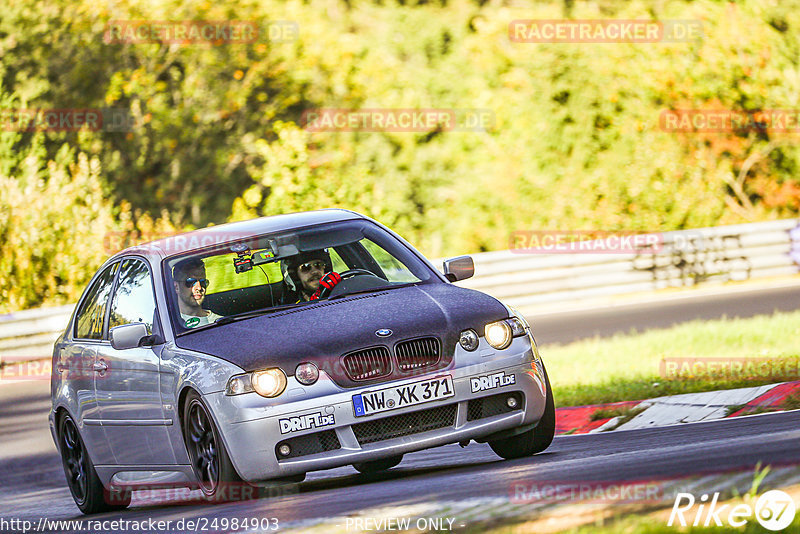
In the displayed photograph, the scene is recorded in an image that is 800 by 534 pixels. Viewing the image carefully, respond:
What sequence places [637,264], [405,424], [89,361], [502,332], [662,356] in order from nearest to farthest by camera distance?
[405,424]
[502,332]
[89,361]
[662,356]
[637,264]

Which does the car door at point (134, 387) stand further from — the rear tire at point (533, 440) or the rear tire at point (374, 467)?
the rear tire at point (533, 440)

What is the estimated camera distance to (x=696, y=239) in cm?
1886


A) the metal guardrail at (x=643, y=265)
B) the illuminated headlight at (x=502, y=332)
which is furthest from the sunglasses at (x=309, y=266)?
the metal guardrail at (x=643, y=265)

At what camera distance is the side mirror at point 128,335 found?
300 inches

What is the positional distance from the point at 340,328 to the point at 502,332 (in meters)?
0.93

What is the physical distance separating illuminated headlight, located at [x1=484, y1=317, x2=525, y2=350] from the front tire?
5.10ft

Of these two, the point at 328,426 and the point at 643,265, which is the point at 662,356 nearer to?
the point at 328,426

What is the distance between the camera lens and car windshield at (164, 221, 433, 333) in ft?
26.2

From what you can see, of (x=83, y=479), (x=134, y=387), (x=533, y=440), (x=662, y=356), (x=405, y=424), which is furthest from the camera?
(x=662, y=356)

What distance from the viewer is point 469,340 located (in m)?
7.20

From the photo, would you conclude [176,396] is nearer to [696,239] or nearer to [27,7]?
[696,239]

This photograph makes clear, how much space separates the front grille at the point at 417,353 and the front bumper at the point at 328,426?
0.26 ft

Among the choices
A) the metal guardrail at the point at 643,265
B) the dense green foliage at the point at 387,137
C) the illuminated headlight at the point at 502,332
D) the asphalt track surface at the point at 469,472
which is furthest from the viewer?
the dense green foliage at the point at 387,137

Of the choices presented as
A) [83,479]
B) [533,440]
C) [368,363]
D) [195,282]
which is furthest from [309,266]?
[83,479]
